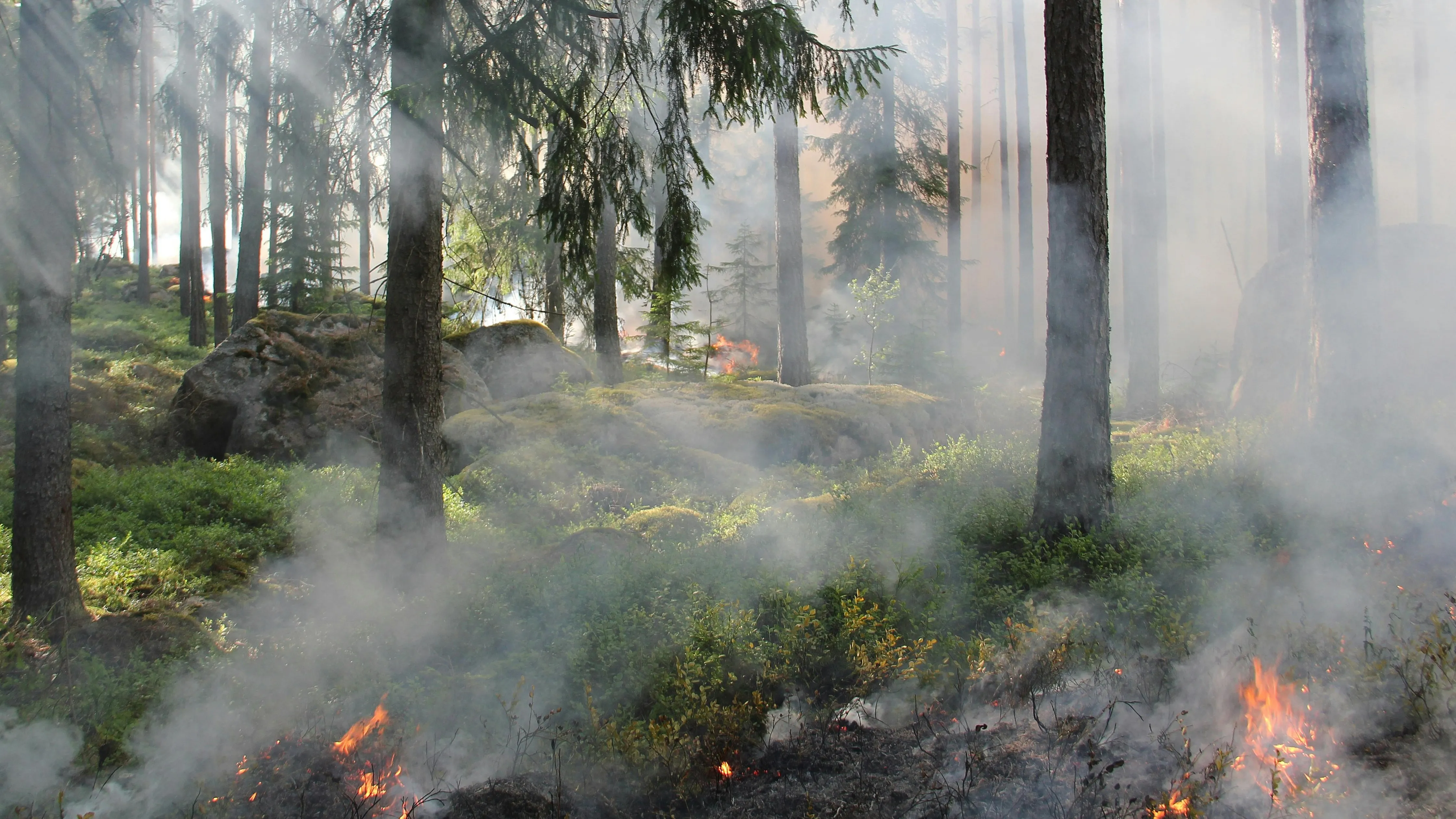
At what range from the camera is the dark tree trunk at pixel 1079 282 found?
6.37 m

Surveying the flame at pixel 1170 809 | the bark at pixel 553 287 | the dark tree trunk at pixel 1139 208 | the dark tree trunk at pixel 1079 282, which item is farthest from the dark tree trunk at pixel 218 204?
the dark tree trunk at pixel 1139 208

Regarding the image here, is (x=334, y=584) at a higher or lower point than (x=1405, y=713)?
higher

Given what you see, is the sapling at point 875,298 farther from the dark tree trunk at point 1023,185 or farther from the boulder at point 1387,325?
the dark tree trunk at point 1023,185

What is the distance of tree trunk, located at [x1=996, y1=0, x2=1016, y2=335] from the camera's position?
28.4m

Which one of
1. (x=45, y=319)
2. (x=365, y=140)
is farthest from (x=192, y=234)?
(x=45, y=319)

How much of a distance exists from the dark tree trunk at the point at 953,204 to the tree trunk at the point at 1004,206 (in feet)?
15.8

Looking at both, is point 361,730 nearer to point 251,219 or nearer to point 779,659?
point 779,659

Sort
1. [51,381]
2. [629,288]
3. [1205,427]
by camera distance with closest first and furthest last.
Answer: [51,381], [629,288], [1205,427]

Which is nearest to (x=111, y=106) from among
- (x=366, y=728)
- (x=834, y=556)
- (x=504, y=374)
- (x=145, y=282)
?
(x=366, y=728)

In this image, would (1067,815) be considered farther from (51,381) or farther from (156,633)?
(51,381)

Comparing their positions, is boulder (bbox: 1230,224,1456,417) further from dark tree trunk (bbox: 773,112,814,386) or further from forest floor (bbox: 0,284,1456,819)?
dark tree trunk (bbox: 773,112,814,386)

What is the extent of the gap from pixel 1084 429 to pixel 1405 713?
286cm

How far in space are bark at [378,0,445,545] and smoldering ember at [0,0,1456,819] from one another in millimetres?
35

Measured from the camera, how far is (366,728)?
4.54 meters
